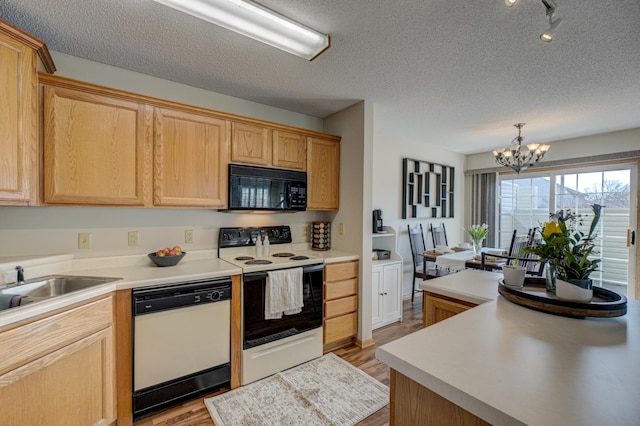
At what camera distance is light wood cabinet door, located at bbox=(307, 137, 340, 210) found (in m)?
2.97

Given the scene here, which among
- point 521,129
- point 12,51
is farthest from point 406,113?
point 12,51

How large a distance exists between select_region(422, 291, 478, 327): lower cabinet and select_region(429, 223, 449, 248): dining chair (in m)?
3.12

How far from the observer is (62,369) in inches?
56.9

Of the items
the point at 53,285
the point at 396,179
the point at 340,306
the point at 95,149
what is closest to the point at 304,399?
the point at 340,306

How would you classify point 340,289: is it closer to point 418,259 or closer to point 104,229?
point 104,229

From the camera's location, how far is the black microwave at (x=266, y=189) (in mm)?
2492

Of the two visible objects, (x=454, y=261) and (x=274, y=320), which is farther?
(x=454, y=261)

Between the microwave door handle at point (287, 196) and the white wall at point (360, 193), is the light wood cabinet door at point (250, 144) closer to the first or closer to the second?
the microwave door handle at point (287, 196)

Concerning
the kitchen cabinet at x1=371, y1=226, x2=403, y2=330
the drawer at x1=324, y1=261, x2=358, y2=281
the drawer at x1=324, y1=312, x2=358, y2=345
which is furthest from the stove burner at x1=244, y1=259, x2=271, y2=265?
the kitchen cabinet at x1=371, y1=226, x2=403, y2=330

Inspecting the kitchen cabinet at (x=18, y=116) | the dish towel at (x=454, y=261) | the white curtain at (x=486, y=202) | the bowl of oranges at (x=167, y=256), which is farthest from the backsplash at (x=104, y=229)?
the white curtain at (x=486, y=202)

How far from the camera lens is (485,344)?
94cm

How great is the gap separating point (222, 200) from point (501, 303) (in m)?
2.13

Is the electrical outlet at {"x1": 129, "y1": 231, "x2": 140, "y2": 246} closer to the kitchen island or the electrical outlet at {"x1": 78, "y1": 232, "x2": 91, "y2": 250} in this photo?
the electrical outlet at {"x1": 78, "y1": 232, "x2": 91, "y2": 250}

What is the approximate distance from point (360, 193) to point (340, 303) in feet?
3.72
